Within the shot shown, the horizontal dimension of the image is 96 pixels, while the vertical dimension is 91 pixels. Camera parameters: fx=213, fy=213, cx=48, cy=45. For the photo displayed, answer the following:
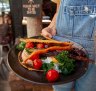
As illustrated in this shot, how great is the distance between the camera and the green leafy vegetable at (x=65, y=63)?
95 cm

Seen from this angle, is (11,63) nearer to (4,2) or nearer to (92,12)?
(92,12)

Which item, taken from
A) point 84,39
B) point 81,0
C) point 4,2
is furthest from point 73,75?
point 4,2

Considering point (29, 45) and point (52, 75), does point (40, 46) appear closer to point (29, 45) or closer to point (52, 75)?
point (29, 45)

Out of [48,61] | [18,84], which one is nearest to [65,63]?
[48,61]

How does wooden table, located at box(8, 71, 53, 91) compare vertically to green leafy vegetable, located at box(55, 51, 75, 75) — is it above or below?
below

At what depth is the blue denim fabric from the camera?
1.04 meters

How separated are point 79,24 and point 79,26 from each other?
1cm

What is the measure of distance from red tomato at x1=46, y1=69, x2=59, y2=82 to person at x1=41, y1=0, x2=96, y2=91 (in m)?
0.26

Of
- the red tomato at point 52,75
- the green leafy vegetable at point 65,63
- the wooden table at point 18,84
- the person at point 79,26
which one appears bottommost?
the wooden table at point 18,84

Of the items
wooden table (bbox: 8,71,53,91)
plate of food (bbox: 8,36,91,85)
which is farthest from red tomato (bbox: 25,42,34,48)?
wooden table (bbox: 8,71,53,91)

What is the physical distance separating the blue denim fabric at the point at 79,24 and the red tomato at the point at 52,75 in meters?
0.26

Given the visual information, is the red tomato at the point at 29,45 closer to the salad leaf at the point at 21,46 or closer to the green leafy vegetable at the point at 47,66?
the salad leaf at the point at 21,46

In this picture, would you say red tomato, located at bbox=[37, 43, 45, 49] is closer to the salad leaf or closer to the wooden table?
the salad leaf

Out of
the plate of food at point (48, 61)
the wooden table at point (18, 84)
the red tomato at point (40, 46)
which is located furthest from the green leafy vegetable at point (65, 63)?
the wooden table at point (18, 84)
